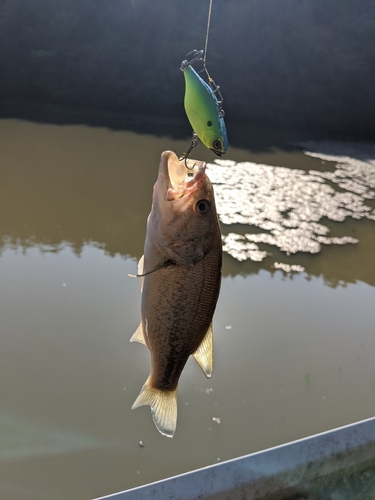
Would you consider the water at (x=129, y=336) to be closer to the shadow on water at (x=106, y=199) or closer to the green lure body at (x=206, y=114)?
the shadow on water at (x=106, y=199)

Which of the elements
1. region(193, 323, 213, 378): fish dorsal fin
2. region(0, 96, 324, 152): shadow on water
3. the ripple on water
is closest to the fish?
region(193, 323, 213, 378): fish dorsal fin

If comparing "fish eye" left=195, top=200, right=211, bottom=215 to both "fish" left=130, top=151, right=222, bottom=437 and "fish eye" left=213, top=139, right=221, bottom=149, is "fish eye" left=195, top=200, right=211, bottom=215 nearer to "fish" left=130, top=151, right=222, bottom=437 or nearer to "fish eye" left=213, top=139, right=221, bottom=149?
"fish" left=130, top=151, right=222, bottom=437

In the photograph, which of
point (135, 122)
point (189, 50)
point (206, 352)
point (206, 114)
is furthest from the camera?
point (189, 50)

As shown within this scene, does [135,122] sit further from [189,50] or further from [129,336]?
[129,336]

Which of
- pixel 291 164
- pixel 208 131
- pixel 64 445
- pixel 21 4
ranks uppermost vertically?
pixel 21 4

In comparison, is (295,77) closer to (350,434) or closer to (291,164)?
(291,164)

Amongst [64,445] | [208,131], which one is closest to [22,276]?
[64,445]

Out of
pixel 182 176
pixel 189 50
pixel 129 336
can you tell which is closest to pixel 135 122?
pixel 189 50
